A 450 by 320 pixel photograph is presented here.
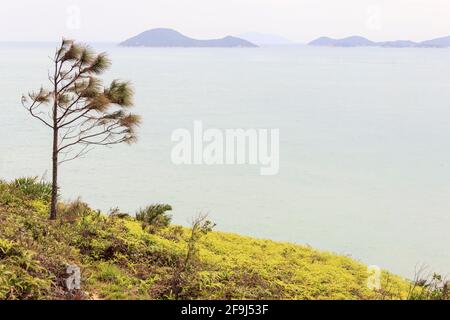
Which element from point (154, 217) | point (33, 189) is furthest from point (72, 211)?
point (154, 217)

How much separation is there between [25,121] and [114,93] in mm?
71249

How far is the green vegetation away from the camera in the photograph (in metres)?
9.51

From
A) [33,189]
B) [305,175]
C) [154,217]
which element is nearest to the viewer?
[33,189]

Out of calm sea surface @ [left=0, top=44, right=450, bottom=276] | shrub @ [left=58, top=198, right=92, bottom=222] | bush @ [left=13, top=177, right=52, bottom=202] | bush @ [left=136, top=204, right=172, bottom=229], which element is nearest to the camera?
shrub @ [left=58, top=198, right=92, bottom=222]

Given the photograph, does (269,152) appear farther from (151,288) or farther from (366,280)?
(151,288)

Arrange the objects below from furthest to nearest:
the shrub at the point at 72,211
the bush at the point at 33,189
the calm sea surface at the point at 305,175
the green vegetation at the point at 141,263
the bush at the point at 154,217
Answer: the calm sea surface at the point at 305,175
the bush at the point at 154,217
the bush at the point at 33,189
the shrub at the point at 72,211
the green vegetation at the point at 141,263

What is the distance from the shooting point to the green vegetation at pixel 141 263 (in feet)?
31.2

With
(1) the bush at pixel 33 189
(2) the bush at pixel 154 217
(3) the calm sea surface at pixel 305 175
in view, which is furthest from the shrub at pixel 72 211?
(3) the calm sea surface at pixel 305 175

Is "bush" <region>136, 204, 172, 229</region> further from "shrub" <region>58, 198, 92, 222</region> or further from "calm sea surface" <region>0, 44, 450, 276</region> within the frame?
"calm sea surface" <region>0, 44, 450, 276</region>

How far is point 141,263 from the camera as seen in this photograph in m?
11.6

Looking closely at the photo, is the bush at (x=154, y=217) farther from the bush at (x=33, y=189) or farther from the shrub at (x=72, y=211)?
the bush at (x=33, y=189)

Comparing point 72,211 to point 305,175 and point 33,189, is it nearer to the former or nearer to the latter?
point 33,189

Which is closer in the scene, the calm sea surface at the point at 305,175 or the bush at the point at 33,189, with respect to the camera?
the bush at the point at 33,189

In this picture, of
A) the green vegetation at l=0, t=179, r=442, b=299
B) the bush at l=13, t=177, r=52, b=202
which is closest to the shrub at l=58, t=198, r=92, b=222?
the green vegetation at l=0, t=179, r=442, b=299
